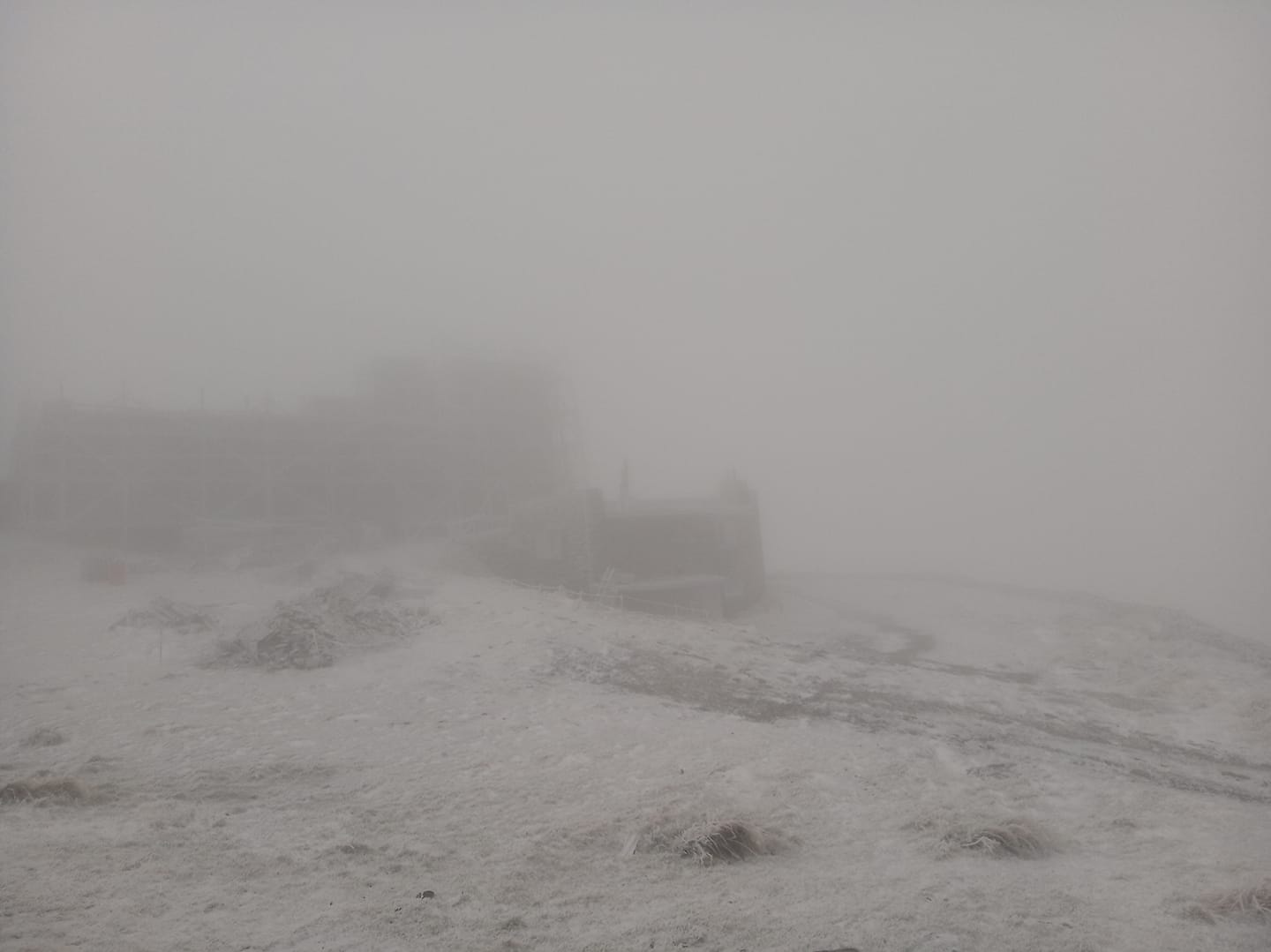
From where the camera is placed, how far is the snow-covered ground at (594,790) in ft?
19.2

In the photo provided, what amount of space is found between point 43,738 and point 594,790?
312 inches

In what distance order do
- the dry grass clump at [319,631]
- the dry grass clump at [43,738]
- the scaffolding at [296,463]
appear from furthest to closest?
the scaffolding at [296,463], the dry grass clump at [319,631], the dry grass clump at [43,738]

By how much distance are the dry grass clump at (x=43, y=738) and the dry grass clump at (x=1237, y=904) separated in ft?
44.9

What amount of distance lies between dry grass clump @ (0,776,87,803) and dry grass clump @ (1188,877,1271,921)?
37.4 feet

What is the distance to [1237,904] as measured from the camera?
20.6 ft

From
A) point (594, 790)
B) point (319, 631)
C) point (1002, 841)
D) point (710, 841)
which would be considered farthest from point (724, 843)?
point (319, 631)

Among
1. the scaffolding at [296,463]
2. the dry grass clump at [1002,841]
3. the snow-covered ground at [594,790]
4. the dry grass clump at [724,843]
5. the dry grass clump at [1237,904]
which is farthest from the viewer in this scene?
the scaffolding at [296,463]

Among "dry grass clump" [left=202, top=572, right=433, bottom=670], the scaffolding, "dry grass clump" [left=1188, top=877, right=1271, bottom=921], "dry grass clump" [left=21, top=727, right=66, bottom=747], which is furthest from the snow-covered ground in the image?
the scaffolding

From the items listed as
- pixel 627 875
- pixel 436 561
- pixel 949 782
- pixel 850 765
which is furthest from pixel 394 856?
pixel 436 561

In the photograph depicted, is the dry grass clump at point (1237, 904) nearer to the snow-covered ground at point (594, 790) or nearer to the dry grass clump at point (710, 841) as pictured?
the snow-covered ground at point (594, 790)

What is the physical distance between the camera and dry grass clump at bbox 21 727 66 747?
9.83 meters

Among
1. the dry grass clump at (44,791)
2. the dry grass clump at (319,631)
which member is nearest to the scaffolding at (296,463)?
the dry grass clump at (319,631)

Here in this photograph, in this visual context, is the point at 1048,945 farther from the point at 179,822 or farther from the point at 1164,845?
the point at 179,822

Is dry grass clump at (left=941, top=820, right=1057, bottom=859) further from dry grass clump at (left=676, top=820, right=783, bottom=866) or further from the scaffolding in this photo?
the scaffolding
